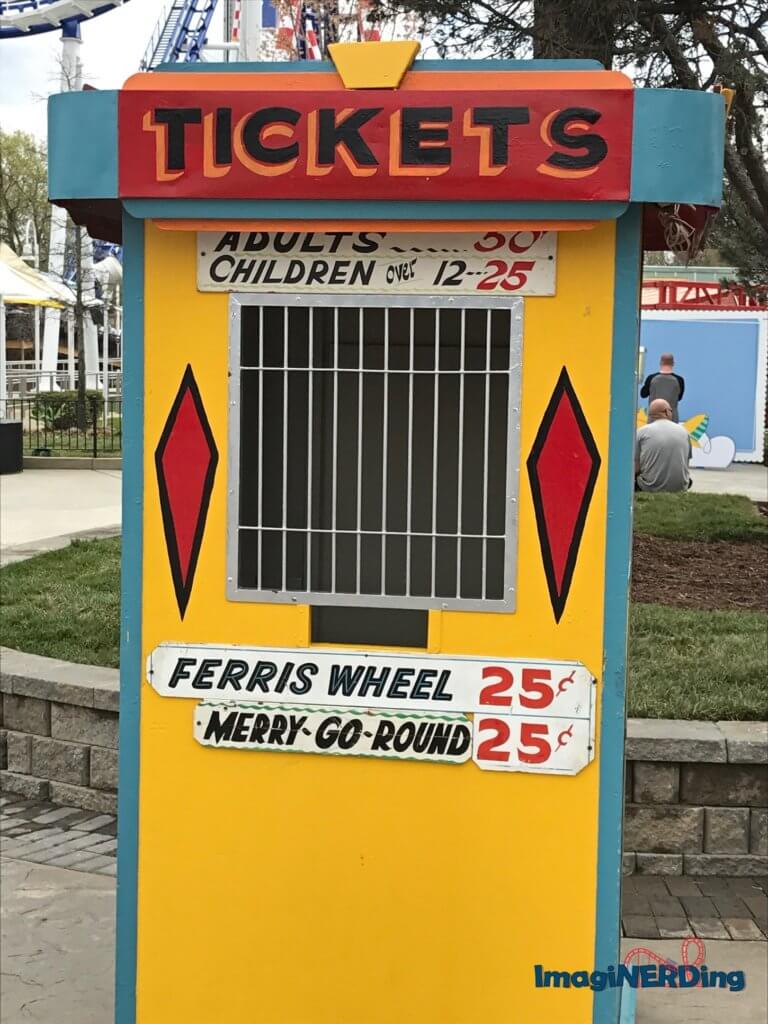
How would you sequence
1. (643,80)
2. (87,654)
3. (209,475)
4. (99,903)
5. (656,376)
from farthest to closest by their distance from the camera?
(656,376), (643,80), (87,654), (99,903), (209,475)

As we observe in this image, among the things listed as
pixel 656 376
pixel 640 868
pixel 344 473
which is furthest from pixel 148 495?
pixel 656 376

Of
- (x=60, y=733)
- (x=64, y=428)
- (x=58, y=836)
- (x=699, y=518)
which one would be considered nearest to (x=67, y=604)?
(x=60, y=733)

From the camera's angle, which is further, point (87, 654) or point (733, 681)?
point (87, 654)

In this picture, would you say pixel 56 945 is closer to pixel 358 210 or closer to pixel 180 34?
pixel 358 210

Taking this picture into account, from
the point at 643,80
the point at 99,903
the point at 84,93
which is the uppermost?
the point at 643,80

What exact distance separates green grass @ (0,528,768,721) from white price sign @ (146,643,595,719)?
238 cm

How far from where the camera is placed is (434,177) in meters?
2.79

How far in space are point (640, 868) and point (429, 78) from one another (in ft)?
10.5

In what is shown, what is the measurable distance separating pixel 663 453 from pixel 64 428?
13.3 m

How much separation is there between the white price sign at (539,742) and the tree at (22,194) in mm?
46919

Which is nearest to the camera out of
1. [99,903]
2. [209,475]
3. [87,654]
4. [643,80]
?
[209,475]

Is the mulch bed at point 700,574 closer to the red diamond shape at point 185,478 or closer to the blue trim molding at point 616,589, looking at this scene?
the blue trim molding at point 616,589

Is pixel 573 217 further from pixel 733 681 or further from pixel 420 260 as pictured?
pixel 733 681

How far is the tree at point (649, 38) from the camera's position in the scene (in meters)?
7.38
